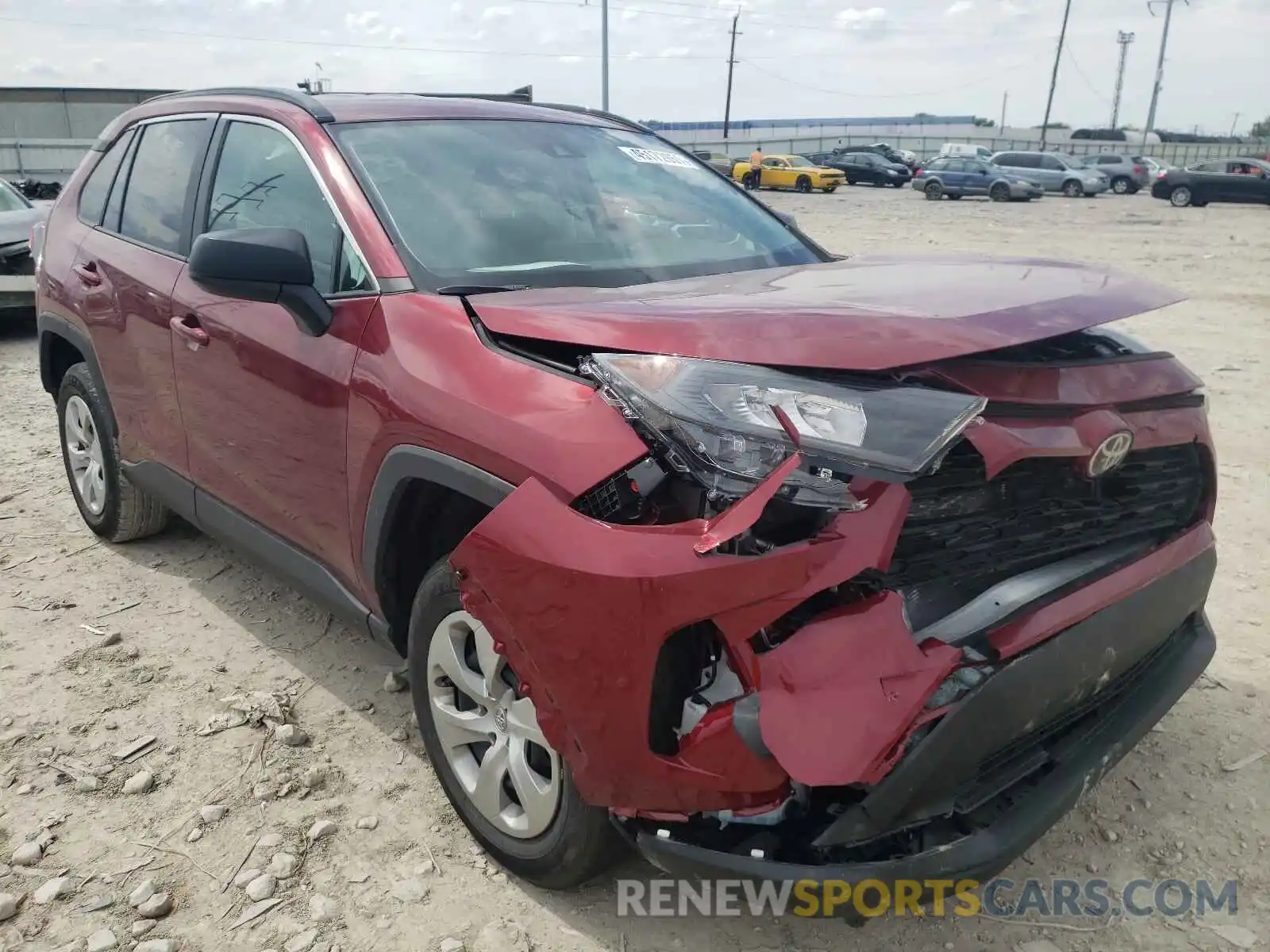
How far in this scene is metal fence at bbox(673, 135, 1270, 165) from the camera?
48.0 m

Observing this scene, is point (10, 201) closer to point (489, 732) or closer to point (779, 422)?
point (489, 732)

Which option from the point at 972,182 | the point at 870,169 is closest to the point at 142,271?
the point at 972,182

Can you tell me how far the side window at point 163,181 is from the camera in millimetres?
3484

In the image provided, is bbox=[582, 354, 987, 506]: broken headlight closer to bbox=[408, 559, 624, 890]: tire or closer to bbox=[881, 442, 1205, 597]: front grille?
bbox=[881, 442, 1205, 597]: front grille

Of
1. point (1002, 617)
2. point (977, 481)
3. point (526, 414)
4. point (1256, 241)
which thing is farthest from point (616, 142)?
point (1256, 241)

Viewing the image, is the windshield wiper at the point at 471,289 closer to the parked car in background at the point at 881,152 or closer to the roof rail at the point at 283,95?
the roof rail at the point at 283,95

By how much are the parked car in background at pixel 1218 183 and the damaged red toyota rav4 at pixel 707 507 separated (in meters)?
28.9

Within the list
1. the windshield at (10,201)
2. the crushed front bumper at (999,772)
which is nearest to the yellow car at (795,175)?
the windshield at (10,201)

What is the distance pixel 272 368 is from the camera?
9.10ft

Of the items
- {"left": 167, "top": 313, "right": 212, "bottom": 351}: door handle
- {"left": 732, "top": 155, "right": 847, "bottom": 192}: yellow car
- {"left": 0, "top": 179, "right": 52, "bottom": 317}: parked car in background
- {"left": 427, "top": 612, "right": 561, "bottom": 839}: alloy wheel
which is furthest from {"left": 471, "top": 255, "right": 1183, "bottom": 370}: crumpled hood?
{"left": 732, "top": 155, "right": 847, "bottom": 192}: yellow car

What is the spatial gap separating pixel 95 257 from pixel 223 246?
190 centimetres

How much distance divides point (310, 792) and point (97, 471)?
93.1 inches

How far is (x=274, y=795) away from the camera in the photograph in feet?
8.87

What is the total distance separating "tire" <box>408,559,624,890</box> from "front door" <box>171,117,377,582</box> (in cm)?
42
